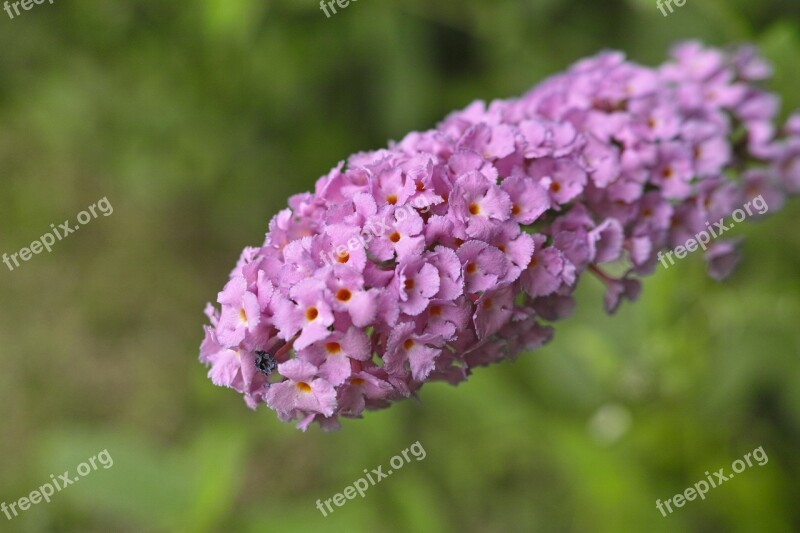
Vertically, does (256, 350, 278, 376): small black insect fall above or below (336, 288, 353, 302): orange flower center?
below

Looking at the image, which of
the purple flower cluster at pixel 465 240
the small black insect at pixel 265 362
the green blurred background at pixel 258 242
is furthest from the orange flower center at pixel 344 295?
the green blurred background at pixel 258 242

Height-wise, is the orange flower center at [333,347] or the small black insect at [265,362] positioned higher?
the small black insect at [265,362]

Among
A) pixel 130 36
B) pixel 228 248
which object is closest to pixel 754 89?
pixel 130 36

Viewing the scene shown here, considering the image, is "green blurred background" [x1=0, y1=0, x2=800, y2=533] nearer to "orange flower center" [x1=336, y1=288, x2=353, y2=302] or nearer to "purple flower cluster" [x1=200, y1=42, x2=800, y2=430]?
"purple flower cluster" [x1=200, y1=42, x2=800, y2=430]

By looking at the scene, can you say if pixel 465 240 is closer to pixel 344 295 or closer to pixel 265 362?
pixel 344 295

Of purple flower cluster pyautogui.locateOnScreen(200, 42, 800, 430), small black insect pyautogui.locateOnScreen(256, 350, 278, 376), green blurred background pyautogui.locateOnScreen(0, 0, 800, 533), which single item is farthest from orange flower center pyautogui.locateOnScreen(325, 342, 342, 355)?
green blurred background pyautogui.locateOnScreen(0, 0, 800, 533)

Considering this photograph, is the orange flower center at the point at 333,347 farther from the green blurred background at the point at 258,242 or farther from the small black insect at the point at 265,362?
the green blurred background at the point at 258,242
